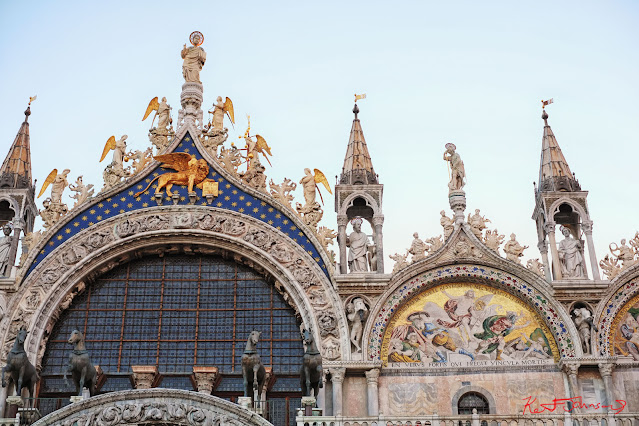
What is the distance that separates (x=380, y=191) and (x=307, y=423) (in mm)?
6367

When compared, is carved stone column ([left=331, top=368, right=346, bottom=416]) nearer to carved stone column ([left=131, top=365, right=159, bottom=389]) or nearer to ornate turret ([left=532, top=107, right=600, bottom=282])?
carved stone column ([left=131, top=365, right=159, bottom=389])

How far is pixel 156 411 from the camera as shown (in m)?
17.9

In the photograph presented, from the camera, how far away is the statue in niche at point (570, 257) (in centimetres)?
2150

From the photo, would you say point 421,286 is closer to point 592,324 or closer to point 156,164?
point 592,324

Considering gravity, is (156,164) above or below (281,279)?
above

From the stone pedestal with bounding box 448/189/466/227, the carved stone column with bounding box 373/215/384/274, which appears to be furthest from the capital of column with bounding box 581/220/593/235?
the carved stone column with bounding box 373/215/384/274

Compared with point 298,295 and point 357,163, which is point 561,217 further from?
point 298,295

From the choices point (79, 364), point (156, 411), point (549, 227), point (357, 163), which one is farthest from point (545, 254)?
point (79, 364)

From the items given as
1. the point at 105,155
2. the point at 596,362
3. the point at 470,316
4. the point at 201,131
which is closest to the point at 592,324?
the point at 596,362

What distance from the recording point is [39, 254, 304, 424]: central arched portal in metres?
21.0

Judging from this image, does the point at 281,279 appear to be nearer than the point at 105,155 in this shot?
Yes

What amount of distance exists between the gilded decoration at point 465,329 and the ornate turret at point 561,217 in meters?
1.31

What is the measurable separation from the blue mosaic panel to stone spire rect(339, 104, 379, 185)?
5.96 feet

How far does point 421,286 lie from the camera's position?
2148cm
